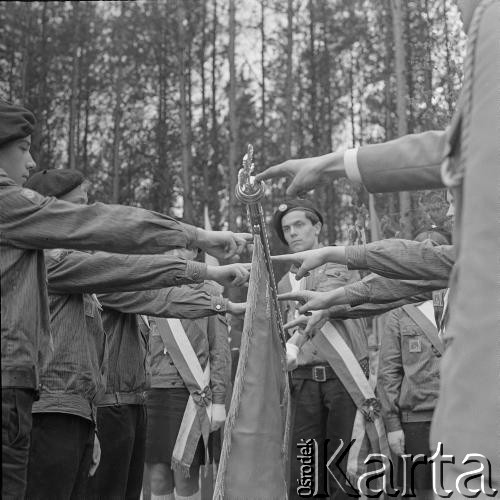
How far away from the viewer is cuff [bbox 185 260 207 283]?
4109 mm

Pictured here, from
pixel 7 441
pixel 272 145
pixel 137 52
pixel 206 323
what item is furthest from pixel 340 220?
pixel 7 441

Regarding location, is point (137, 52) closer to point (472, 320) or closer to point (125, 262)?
point (125, 262)

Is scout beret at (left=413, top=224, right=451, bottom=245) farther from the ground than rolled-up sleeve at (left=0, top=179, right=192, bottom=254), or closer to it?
farther from the ground

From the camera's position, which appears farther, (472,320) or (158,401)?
(158,401)

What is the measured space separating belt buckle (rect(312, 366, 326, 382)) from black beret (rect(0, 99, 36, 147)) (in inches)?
130

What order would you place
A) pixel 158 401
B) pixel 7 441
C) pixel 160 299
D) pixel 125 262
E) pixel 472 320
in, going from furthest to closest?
pixel 158 401
pixel 160 299
pixel 125 262
pixel 7 441
pixel 472 320

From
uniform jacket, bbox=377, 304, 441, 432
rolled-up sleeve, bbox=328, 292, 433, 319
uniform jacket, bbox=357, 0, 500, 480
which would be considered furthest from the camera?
uniform jacket, bbox=377, 304, 441, 432

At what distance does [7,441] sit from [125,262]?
4.61 ft

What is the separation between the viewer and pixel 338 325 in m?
6.24

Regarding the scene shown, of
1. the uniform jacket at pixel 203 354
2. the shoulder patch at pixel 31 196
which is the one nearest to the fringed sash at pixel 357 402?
the uniform jacket at pixel 203 354

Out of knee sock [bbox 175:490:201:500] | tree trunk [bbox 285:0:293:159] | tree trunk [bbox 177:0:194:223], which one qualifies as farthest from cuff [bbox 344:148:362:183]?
tree trunk [bbox 285:0:293:159]

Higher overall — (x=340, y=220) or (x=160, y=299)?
(x=340, y=220)

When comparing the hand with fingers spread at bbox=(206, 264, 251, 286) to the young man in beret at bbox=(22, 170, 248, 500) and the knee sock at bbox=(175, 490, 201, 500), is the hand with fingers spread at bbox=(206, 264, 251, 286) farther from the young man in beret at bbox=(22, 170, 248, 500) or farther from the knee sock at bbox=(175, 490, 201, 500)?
the knee sock at bbox=(175, 490, 201, 500)

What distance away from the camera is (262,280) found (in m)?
4.37
